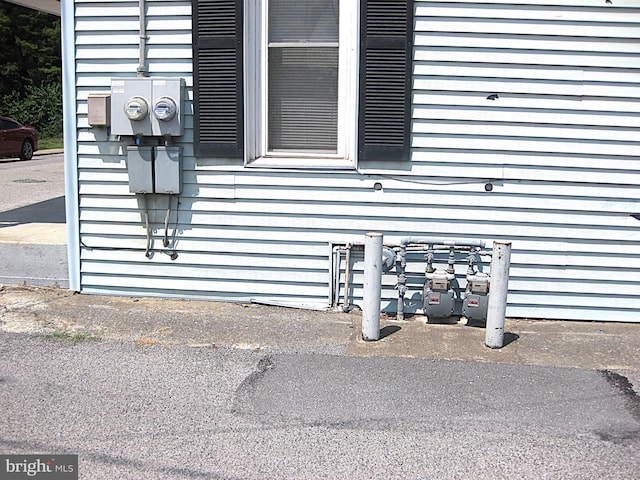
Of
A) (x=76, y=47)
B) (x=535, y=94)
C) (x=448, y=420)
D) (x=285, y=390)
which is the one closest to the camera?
(x=448, y=420)

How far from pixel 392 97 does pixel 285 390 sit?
2729 mm

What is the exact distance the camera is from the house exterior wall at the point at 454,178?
576cm

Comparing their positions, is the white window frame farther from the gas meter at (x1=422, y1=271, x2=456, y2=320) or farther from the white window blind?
the gas meter at (x1=422, y1=271, x2=456, y2=320)

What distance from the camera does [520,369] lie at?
16.1ft

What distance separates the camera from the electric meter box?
5.96 metres

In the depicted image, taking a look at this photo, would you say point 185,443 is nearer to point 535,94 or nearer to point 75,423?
point 75,423

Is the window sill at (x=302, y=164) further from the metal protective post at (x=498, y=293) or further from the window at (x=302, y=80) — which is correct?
the metal protective post at (x=498, y=293)

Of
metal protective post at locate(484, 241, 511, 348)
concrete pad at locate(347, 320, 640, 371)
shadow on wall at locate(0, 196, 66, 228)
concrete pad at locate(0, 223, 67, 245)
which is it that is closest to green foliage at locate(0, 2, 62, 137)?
shadow on wall at locate(0, 196, 66, 228)

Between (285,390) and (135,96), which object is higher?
(135,96)

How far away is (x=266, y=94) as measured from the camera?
624 cm

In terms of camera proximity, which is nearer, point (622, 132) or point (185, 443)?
point (185, 443)

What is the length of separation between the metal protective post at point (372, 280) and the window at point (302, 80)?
0.95 m

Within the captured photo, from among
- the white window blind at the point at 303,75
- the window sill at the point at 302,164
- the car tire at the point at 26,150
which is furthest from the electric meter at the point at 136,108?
the car tire at the point at 26,150

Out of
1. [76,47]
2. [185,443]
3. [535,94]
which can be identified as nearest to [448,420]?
[185,443]
